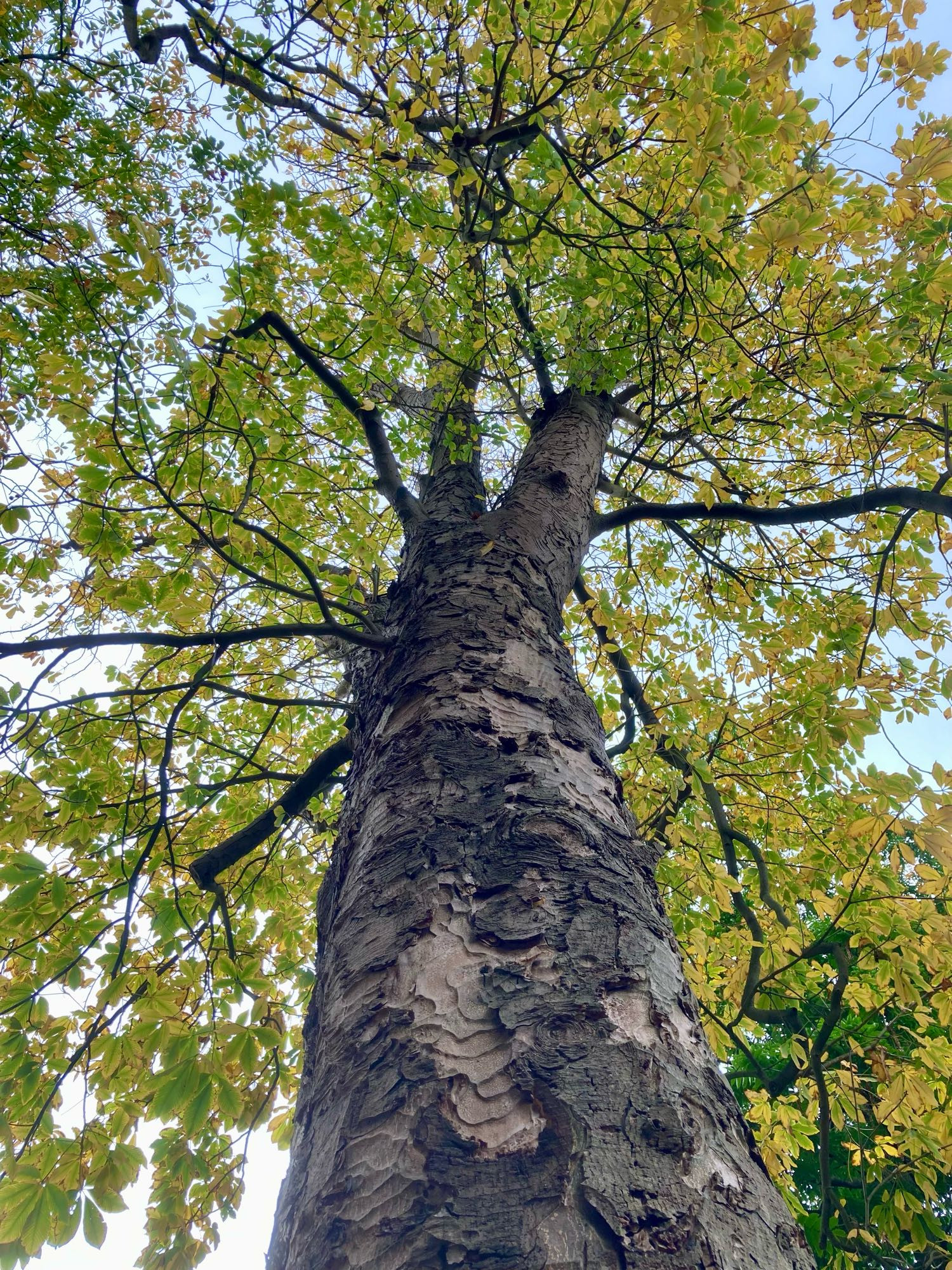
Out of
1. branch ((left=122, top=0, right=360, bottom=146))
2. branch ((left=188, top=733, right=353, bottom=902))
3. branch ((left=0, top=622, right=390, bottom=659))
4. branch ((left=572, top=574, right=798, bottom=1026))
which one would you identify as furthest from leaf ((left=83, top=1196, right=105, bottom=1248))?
branch ((left=122, top=0, right=360, bottom=146))

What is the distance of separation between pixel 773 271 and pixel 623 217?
0.88 meters

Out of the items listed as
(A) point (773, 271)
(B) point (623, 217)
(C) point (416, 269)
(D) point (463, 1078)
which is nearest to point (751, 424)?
(A) point (773, 271)

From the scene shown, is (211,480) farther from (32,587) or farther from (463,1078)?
(463,1078)

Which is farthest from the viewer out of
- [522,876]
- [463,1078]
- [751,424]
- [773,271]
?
[751,424]

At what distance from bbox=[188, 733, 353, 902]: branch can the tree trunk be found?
0.80 meters

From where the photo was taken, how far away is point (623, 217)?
12.1 ft

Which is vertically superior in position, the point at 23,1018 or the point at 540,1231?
the point at 23,1018

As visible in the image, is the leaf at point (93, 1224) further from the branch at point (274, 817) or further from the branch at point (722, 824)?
the branch at point (722, 824)

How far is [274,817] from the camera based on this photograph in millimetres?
2721

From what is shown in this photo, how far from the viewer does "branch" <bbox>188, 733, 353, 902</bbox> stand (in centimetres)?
256

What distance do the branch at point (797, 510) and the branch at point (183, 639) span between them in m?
1.65

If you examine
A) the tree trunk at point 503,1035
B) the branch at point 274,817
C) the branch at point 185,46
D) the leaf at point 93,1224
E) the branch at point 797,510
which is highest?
the branch at point 185,46

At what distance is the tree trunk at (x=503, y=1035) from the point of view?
0.85 m

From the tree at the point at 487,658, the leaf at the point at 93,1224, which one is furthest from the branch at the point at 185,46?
the leaf at the point at 93,1224
